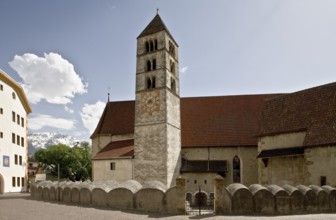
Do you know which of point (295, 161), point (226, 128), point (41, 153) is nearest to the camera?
point (295, 161)

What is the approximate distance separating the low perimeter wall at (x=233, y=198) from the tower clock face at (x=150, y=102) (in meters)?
11.8

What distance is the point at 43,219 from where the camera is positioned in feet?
45.9

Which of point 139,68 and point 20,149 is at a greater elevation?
point 139,68

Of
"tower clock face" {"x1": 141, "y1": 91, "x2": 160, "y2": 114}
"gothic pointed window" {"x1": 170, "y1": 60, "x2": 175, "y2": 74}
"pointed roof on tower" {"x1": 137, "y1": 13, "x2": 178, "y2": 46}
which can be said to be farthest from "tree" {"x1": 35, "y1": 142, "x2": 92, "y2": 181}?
"pointed roof on tower" {"x1": 137, "y1": 13, "x2": 178, "y2": 46}

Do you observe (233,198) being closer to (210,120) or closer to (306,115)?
(306,115)

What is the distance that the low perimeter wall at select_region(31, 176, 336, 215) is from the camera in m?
16.4

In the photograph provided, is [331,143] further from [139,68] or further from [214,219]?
[139,68]

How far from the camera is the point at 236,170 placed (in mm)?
31703

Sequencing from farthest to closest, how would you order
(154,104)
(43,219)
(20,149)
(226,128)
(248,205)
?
1. (20,149)
2. (226,128)
3. (154,104)
4. (248,205)
5. (43,219)

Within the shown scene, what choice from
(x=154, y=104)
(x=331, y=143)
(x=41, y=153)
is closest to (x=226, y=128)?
(x=154, y=104)

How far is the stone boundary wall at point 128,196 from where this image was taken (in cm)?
1661

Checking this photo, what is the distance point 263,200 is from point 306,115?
36.1ft

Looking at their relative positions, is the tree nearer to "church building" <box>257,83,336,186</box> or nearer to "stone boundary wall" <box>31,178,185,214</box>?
"stone boundary wall" <box>31,178,185,214</box>

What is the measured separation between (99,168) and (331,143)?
66.6ft
